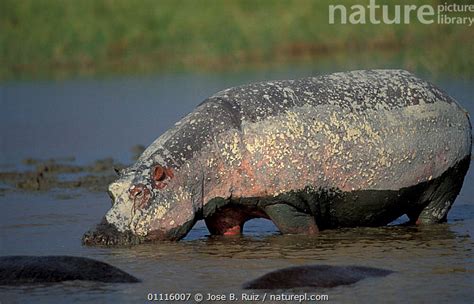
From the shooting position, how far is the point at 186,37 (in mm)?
28703

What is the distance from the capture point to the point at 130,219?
10078 millimetres

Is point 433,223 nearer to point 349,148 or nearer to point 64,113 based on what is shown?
point 349,148

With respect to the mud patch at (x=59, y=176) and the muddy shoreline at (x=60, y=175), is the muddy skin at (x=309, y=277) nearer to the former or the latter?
the muddy shoreline at (x=60, y=175)

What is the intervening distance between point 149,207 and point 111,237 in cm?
41

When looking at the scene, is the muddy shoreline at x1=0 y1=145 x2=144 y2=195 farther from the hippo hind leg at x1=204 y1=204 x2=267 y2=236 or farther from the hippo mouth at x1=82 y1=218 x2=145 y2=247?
the hippo mouth at x1=82 y1=218 x2=145 y2=247

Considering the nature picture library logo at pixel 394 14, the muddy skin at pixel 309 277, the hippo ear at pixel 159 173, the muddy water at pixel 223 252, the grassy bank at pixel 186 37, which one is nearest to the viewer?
the muddy skin at pixel 309 277

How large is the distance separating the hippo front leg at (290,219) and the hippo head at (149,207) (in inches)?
25.4

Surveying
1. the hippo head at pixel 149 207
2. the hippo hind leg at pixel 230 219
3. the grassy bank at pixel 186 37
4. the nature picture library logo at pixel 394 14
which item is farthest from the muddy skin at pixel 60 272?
the nature picture library logo at pixel 394 14

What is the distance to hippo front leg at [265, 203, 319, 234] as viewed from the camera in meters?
10.3

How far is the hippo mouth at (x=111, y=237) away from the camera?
10117 millimetres

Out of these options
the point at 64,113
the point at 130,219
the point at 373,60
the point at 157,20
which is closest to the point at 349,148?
the point at 130,219

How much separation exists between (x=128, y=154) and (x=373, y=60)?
9.97 m

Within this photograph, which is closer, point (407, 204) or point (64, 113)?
point (407, 204)

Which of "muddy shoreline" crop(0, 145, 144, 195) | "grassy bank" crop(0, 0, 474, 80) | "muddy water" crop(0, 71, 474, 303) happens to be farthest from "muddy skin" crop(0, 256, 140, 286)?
"grassy bank" crop(0, 0, 474, 80)
